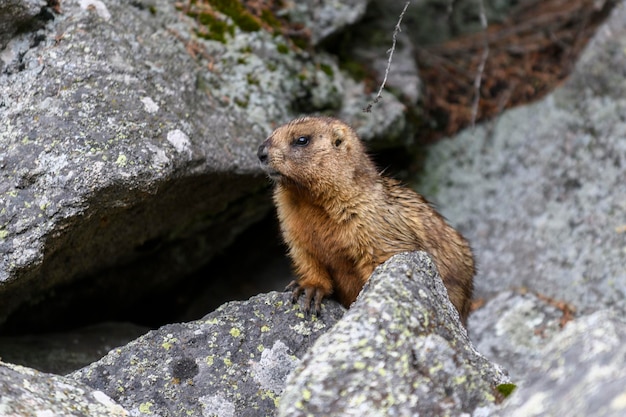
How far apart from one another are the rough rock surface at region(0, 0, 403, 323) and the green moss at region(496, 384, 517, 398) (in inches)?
117

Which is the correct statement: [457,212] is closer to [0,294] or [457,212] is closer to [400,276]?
[400,276]

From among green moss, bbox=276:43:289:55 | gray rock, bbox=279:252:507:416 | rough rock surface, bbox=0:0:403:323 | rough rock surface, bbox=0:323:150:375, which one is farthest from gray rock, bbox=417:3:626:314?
rough rock surface, bbox=0:323:150:375

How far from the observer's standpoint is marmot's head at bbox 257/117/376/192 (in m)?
6.55

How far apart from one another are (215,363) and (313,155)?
196 cm

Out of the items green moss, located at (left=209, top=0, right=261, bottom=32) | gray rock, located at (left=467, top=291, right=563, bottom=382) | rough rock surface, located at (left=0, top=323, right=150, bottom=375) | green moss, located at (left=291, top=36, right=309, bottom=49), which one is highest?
green moss, located at (left=209, top=0, right=261, bottom=32)

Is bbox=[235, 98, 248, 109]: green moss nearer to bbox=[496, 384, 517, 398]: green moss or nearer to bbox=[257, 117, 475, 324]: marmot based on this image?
bbox=[257, 117, 475, 324]: marmot

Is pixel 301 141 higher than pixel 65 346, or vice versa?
pixel 301 141

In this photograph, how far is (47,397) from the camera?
456cm

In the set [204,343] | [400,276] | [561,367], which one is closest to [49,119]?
[204,343]

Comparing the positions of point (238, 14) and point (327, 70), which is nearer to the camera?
point (238, 14)

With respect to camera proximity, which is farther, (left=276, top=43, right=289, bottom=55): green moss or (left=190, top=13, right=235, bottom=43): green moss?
(left=276, top=43, right=289, bottom=55): green moss

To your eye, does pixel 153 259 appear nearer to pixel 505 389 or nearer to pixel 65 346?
pixel 65 346

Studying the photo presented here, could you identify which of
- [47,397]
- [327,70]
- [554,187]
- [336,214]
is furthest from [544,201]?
[47,397]

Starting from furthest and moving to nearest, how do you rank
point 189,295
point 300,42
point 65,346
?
point 189,295 → point 300,42 → point 65,346
